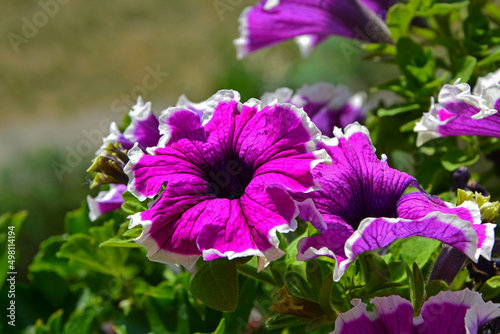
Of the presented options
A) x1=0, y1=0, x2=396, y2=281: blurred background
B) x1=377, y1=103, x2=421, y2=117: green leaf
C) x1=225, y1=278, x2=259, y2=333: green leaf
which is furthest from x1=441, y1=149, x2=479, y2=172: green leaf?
x1=0, y1=0, x2=396, y2=281: blurred background

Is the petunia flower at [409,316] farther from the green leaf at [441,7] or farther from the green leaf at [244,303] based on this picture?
the green leaf at [441,7]

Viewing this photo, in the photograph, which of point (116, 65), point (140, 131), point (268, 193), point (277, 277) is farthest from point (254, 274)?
point (116, 65)

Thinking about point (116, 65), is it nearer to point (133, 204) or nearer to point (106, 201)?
point (106, 201)

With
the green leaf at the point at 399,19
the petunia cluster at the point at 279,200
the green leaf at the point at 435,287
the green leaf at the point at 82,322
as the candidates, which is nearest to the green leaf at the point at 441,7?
the green leaf at the point at 399,19

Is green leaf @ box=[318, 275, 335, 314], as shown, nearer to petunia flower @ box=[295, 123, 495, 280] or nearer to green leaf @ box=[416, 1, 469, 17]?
petunia flower @ box=[295, 123, 495, 280]

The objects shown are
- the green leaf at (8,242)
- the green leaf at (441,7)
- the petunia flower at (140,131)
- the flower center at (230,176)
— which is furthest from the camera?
the green leaf at (8,242)

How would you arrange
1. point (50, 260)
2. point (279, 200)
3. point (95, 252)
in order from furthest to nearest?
point (50, 260), point (95, 252), point (279, 200)
